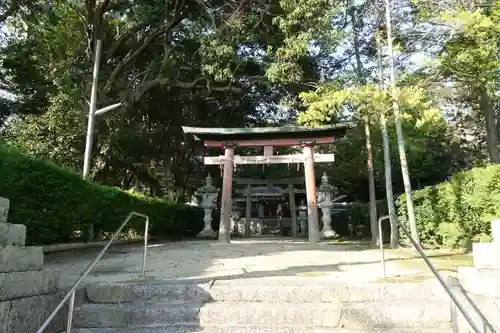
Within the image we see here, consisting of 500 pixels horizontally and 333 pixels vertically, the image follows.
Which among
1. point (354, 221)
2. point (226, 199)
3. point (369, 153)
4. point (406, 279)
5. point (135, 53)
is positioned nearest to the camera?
point (406, 279)

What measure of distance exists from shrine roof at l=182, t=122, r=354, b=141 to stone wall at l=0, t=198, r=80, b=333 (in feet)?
29.0

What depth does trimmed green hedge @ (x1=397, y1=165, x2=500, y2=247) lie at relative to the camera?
824 cm

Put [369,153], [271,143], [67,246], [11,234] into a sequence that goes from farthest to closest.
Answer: [271,143]
[369,153]
[67,246]
[11,234]

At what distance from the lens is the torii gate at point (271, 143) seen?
Answer: 40.1 ft

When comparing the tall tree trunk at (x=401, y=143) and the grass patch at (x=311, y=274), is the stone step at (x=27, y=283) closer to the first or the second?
the grass patch at (x=311, y=274)

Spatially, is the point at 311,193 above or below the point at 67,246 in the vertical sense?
above

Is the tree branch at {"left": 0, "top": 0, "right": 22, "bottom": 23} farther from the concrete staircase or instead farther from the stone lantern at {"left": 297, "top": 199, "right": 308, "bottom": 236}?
the stone lantern at {"left": 297, "top": 199, "right": 308, "bottom": 236}

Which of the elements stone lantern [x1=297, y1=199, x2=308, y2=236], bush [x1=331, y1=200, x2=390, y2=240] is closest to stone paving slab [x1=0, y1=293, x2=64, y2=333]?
bush [x1=331, y1=200, x2=390, y2=240]

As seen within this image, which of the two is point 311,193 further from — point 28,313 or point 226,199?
point 28,313

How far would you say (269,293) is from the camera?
446cm

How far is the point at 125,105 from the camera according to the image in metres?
14.8

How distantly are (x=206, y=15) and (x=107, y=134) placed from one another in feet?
24.0

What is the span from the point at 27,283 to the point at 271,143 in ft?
32.3

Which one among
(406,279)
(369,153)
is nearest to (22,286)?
(406,279)
